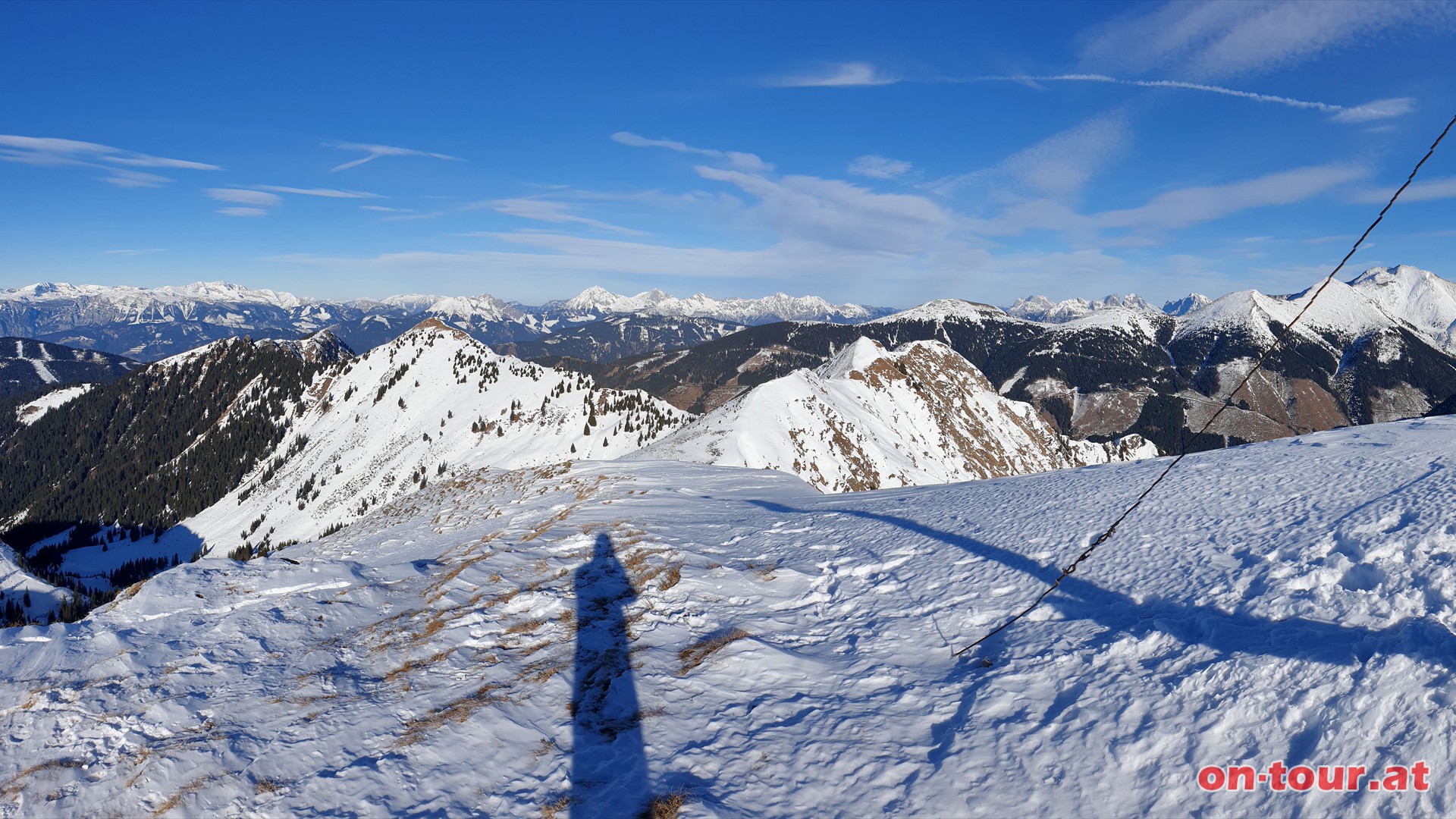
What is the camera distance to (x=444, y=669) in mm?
10578

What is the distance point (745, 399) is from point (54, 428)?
263 m

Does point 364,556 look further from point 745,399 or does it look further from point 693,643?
point 745,399

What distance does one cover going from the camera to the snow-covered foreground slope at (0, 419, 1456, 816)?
6.34 m

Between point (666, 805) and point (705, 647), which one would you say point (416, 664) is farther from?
point (666, 805)

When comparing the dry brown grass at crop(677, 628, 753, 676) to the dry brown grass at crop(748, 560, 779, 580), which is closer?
the dry brown grass at crop(677, 628, 753, 676)

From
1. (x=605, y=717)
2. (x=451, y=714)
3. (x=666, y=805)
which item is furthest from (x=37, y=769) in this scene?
(x=666, y=805)

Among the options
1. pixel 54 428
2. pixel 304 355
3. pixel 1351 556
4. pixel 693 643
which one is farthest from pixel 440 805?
pixel 54 428

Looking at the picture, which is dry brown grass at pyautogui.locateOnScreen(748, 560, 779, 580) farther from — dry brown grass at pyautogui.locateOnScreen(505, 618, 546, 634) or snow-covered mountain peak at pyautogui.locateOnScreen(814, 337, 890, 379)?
snow-covered mountain peak at pyautogui.locateOnScreen(814, 337, 890, 379)

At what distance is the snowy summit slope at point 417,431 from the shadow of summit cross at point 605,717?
67.5 m

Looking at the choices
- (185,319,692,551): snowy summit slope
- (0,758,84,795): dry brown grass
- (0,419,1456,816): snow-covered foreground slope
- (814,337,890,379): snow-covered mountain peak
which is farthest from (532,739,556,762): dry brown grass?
(814,337,890,379): snow-covered mountain peak

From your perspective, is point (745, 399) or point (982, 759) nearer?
point (982, 759)

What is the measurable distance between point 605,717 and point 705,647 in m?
2.35

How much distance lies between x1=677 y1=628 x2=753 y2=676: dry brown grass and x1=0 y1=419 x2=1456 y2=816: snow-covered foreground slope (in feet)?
0.31

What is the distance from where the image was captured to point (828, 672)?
9.30 metres
